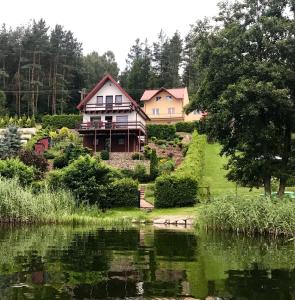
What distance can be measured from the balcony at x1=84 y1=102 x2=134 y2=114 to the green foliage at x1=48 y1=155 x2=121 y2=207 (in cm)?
2473

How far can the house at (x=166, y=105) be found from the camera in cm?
7294

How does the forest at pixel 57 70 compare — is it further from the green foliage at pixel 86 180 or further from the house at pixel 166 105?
the green foliage at pixel 86 180

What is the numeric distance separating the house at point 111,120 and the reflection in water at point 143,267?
3201 cm

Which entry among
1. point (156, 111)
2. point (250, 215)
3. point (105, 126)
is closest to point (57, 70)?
point (156, 111)

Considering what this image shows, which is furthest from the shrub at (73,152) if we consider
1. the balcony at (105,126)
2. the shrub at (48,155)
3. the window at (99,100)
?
the window at (99,100)

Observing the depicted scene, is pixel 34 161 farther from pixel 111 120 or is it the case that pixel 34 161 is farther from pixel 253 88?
pixel 253 88

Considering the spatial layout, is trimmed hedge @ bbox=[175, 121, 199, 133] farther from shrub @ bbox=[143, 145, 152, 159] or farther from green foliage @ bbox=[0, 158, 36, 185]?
green foliage @ bbox=[0, 158, 36, 185]

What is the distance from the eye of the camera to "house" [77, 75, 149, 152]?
50.7m

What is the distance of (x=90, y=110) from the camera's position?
55.4m

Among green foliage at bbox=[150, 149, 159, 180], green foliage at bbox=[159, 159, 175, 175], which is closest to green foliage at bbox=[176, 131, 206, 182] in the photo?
green foliage at bbox=[159, 159, 175, 175]

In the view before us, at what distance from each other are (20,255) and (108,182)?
1679cm

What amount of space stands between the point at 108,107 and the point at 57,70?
30.9 metres

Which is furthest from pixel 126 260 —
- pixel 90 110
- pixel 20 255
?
pixel 90 110

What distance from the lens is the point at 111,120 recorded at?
5506 centimetres
